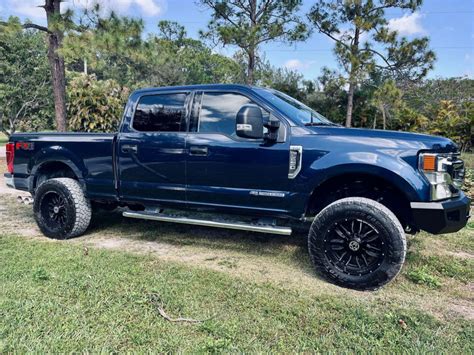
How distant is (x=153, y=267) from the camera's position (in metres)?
3.59

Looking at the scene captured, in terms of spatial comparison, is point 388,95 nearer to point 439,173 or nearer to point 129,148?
point 439,173

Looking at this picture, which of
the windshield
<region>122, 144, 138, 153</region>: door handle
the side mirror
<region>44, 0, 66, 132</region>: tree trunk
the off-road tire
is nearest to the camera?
the side mirror

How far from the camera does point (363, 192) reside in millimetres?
3586

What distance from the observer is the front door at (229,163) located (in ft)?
11.6

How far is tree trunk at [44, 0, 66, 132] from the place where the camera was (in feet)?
27.7

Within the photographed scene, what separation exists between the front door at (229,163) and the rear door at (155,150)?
14 cm

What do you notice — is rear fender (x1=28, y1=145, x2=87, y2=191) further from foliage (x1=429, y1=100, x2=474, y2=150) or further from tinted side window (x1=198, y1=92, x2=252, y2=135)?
foliage (x1=429, y1=100, x2=474, y2=150)

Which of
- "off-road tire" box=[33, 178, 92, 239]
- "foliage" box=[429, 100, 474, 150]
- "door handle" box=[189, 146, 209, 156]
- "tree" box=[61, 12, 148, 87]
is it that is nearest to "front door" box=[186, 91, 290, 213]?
"door handle" box=[189, 146, 209, 156]

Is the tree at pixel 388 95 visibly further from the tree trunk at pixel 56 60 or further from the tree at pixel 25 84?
the tree at pixel 25 84

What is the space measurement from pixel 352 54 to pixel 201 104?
1094 cm

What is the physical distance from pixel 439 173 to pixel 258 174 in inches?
60.8

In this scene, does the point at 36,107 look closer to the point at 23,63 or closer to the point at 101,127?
the point at 23,63

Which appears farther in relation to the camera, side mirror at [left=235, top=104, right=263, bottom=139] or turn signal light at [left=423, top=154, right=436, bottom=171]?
side mirror at [left=235, top=104, right=263, bottom=139]

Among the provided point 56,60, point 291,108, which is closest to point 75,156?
point 291,108
